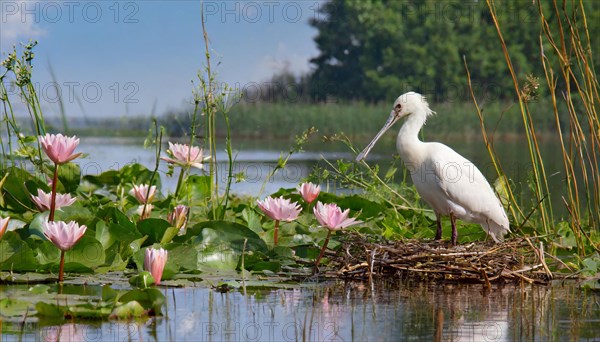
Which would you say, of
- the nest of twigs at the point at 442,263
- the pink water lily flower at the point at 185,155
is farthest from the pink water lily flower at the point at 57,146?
the nest of twigs at the point at 442,263

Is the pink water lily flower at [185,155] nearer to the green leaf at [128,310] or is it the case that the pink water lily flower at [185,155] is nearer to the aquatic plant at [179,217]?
the aquatic plant at [179,217]

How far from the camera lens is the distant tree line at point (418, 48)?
151 feet

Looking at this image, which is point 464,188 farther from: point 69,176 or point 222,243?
point 69,176

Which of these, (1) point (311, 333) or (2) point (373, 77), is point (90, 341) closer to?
(1) point (311, 333)

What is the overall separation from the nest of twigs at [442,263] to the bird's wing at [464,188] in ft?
2.04

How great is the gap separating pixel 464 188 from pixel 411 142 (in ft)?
1.58

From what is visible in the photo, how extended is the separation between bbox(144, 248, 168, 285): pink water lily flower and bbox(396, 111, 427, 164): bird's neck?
2.26 meters

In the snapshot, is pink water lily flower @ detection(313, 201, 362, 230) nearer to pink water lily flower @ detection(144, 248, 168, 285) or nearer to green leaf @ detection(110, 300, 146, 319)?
pink water lily flower @ detection(144, 248, 168, 285)

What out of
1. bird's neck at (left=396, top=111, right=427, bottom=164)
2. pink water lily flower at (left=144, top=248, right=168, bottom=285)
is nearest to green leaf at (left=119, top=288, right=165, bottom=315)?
pink water lily flower at (left=144, top=248, right=168, bottom=285)

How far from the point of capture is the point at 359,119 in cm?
3170

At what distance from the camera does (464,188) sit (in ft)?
20.8

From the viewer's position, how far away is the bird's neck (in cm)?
647

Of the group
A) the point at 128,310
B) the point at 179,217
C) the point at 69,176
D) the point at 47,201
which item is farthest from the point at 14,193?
the point at 128,310

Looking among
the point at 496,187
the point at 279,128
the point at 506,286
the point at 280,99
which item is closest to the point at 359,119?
the point at 279,128
